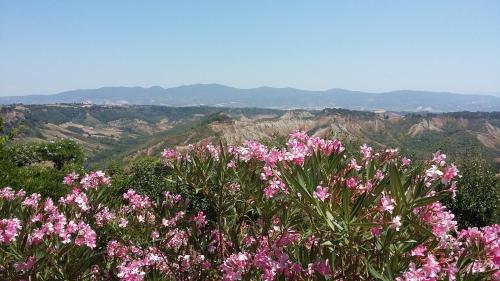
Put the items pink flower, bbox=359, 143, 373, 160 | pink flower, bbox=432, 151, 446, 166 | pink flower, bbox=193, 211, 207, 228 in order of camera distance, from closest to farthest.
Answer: pink flower, bbox=432, 151, 446, 166
pink flower, bbox=359, 143, 373, 160
pink flower, bbox=193, 211, 207, 228

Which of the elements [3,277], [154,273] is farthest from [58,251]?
[154,273]

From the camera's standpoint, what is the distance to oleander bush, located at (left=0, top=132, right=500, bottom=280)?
3125 mm

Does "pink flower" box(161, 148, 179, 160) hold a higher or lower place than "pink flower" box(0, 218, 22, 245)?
higher

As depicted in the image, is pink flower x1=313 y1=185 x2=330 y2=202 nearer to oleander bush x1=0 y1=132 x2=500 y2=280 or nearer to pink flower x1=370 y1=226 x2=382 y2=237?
oleander bush x1=0 y1=132 x2=500 y2=280

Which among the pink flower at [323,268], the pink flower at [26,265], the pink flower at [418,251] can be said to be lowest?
the pink flower at [26,265]

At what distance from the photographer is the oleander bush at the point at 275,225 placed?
3125 mm

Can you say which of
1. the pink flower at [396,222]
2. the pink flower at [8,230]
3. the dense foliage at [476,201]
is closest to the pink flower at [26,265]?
the pink flower at [8,230]

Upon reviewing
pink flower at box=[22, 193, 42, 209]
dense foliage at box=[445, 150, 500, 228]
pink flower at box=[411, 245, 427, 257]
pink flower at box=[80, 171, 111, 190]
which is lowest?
dense foliage at box=[445, 150, 500, 228]

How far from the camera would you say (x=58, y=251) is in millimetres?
4125

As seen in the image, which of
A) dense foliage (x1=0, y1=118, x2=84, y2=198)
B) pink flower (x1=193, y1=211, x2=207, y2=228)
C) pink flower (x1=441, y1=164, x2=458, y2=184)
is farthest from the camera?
dense foliage (x1=0, y1=118, x2=84, y2=198)

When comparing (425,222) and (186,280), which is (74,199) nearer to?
(186,280)

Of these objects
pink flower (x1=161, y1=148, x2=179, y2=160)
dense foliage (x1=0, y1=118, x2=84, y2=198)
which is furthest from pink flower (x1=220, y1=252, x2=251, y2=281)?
dense foliage (x1=0, y1=118, x2=84, y2=198)

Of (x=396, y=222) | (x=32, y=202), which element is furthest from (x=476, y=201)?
(x=32, y=202)

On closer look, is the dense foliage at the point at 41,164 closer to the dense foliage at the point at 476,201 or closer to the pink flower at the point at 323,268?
the pink flower at the point at 323,268
